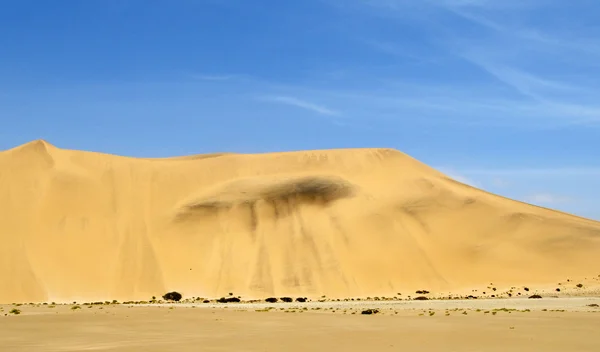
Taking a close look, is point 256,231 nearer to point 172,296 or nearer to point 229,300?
point 229,300

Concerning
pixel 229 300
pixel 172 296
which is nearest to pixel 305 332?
pixel 229 300

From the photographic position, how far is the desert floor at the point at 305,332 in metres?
21.5

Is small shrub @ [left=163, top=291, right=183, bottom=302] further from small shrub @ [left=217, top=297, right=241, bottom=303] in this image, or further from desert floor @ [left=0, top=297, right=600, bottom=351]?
desert floor @ [left=0, top=297, right=600, bottom=351]

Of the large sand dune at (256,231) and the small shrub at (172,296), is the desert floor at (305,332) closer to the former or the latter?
the small shrub at (172,296)

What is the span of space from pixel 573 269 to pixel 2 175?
58.8 meters

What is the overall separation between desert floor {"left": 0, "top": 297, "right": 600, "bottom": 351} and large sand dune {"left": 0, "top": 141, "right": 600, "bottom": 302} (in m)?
27.5

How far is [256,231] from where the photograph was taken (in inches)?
2933

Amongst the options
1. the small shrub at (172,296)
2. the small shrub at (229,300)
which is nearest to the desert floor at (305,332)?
the small shrub at (229,300)

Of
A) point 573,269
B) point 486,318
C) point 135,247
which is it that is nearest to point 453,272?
point 573,269

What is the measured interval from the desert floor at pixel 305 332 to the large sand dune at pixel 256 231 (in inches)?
1084

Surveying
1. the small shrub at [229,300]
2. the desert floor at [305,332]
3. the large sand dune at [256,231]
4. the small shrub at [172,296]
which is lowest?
the desert floor at [305,332]

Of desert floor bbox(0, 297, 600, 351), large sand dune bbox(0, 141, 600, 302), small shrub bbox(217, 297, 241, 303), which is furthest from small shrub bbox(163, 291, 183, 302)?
desert floor bbox(0, 297, 600, 351)

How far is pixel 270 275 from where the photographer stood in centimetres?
6719

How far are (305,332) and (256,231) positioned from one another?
48.1 metres
